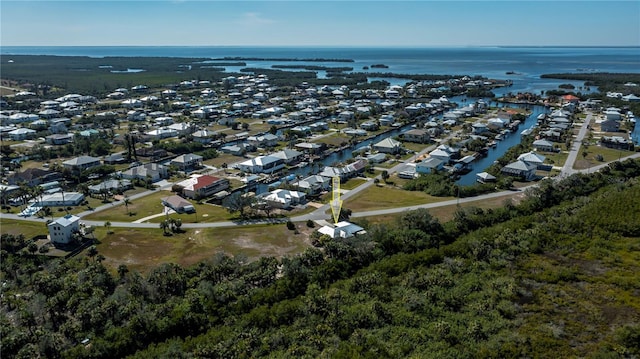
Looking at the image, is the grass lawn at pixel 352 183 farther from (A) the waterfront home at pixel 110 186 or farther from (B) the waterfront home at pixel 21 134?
(B) the waterfront home at pixel 21 134

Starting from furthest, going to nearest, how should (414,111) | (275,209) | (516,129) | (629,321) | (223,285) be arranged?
(414,111)
(516,129)
(275,209)
(223,285)
(629,321)

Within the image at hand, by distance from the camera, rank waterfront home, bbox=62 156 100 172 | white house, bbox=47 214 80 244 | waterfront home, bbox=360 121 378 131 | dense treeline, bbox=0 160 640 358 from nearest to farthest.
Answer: dense treeline, bbox=0 160 640 358 → white house, bbox=47 214 80 244 → waterfront home, bbox=62 156 100 172 → waterfront home, bbox=360 121 378 131

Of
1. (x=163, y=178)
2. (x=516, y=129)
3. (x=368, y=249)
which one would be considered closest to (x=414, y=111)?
(x=516, y=129)

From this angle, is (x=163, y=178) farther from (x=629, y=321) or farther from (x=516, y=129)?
(x=516, y=129)

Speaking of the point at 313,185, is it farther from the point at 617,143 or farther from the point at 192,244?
the point at 617,143

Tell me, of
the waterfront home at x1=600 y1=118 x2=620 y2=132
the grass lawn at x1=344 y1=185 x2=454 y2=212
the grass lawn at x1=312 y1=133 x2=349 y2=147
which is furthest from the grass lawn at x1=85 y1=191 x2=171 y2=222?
the waterfront home at x1=600 y1=118 x2=620 y2=132

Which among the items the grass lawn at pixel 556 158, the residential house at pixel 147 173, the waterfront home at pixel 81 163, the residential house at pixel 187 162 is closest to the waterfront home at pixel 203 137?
the residential house at pixel 187 162

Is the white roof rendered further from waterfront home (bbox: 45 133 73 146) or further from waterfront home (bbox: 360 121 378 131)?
waterfront home (bbox: 360 121 378 131)
